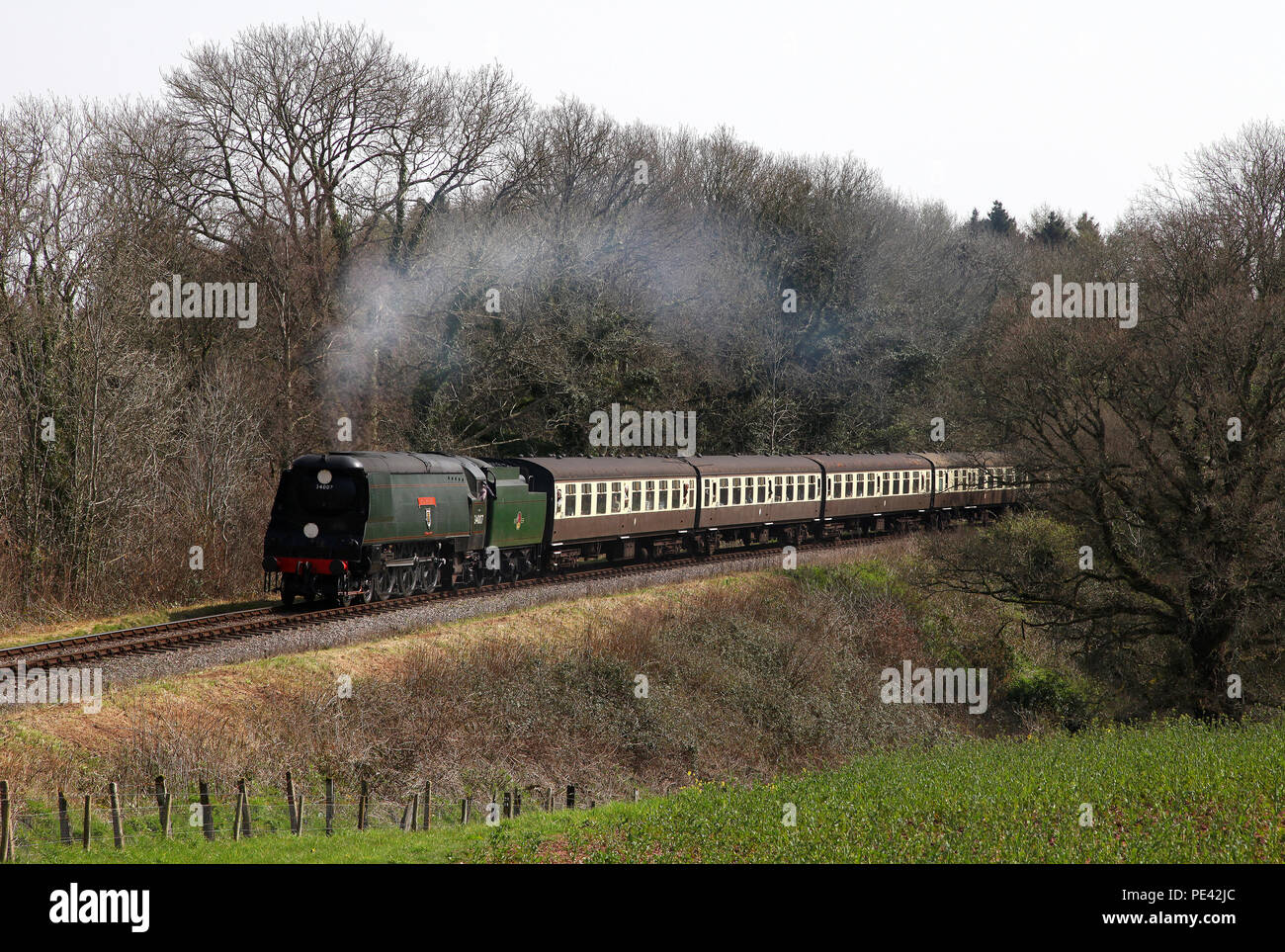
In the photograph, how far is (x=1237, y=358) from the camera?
78.0ft

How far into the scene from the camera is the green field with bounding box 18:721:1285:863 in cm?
1145

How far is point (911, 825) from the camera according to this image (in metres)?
12.6

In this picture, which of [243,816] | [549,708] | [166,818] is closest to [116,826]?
[166,818]

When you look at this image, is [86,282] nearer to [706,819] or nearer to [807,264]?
[706,819]

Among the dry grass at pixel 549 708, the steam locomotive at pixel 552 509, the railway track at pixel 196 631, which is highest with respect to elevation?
the steam locomotive at pixel 552 509

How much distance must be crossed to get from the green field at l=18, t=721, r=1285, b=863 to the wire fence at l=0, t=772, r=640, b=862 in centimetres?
21

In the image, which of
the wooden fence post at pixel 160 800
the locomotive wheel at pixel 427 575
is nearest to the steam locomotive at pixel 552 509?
the locomotive wheel at pixel 427 575

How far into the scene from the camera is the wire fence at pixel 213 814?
11.7 metres

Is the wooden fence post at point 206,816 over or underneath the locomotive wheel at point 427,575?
underneath

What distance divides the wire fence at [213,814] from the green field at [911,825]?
213mm

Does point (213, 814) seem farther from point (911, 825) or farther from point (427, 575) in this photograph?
point (427, 575)

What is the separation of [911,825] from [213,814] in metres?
8.36

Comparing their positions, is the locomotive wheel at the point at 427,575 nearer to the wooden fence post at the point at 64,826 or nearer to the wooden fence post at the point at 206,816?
the wooden fence post at the point at 206,816

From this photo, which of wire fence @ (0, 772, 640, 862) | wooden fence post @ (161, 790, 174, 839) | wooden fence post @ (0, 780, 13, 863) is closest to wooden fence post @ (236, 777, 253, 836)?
wire fence @ (0, 772, 640, 862)
